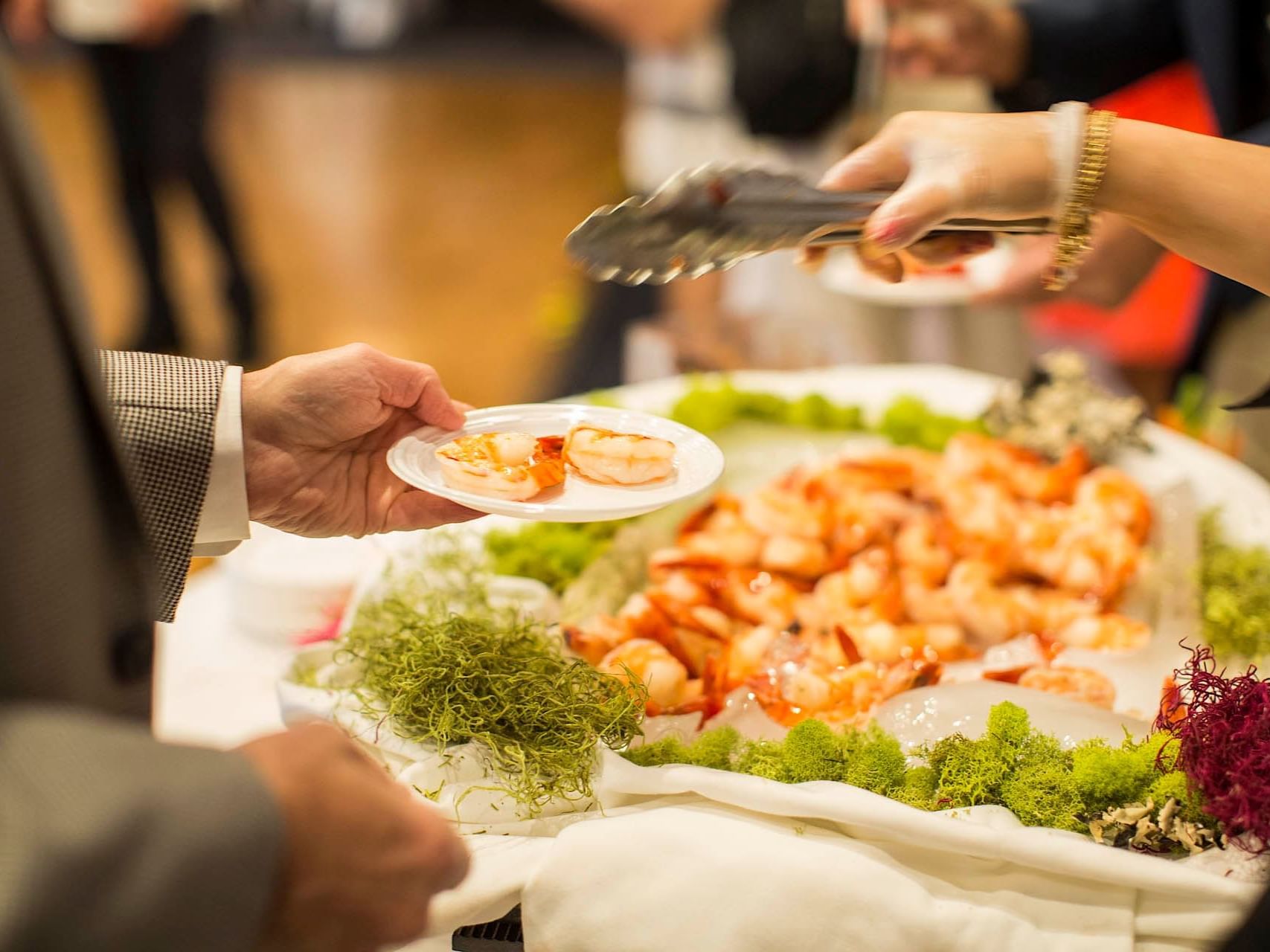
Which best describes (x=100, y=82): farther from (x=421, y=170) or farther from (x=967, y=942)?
(x=967, y=942)

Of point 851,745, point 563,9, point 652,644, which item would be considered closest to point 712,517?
point 652,644

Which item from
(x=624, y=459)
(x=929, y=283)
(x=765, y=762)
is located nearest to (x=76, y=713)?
(x=624, y=459)

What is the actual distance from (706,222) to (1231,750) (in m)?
0.78

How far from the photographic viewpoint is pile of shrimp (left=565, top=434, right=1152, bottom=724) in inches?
55.2

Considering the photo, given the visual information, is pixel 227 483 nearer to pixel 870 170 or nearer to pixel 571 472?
pixel 571 472

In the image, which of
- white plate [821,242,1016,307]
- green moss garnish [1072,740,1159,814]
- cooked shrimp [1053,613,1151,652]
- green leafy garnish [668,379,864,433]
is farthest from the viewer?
white plate [821,242,1016,307]

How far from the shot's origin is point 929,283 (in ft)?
9.07

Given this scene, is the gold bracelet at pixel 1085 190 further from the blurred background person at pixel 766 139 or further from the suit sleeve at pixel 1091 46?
the suit sleeve at pixel 1091 46

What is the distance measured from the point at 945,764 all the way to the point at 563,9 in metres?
8.90

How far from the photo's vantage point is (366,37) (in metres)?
9.30

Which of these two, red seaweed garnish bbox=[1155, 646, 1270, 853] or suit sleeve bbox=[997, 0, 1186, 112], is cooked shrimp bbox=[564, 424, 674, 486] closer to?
red seaweed garnish bbox=[1155, 646, 1270, 853]

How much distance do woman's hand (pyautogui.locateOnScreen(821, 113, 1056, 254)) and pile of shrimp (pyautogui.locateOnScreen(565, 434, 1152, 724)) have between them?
55 centimetres

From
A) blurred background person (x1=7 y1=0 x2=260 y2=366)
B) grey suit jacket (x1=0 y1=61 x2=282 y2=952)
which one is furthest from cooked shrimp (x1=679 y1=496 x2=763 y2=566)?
blurred background person (x1=7 y1=0 x2=260 y2=366)

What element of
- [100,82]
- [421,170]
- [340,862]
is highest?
[100,82]
